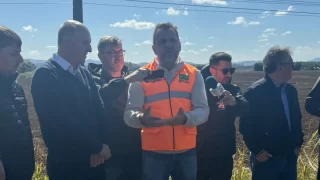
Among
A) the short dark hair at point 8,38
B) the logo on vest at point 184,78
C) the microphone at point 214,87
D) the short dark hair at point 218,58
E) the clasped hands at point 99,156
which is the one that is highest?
the short dark hair at point 8,38

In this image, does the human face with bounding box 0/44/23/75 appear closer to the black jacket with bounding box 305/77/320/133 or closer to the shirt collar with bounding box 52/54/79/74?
the shirt collar with bounding box 52/54/79/74

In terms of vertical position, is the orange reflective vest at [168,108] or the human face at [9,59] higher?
the human face at [9,59]

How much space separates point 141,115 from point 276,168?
1.80m

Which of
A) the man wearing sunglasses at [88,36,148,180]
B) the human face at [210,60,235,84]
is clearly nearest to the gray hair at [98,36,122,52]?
the man wearing sunglasses at [88,36,148,180]

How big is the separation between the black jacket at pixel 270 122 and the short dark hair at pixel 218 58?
1.58ft

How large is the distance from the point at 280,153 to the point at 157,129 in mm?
1588

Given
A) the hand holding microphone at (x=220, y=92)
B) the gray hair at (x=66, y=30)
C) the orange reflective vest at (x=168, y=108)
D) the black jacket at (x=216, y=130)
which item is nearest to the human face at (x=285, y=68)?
the black jacket at (x=216, y=130)

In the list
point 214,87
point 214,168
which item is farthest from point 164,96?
point 214,168

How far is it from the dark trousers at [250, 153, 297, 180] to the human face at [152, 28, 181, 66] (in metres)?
1.63

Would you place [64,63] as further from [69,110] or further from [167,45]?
[167,45]

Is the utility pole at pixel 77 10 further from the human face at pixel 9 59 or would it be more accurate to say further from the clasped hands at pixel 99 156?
the clasped hands at pixel 99 156

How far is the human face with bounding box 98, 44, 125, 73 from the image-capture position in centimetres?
403

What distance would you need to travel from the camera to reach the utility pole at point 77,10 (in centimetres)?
553

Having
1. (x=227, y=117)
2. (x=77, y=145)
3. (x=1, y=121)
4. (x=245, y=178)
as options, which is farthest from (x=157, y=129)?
(x=245, y=178)
